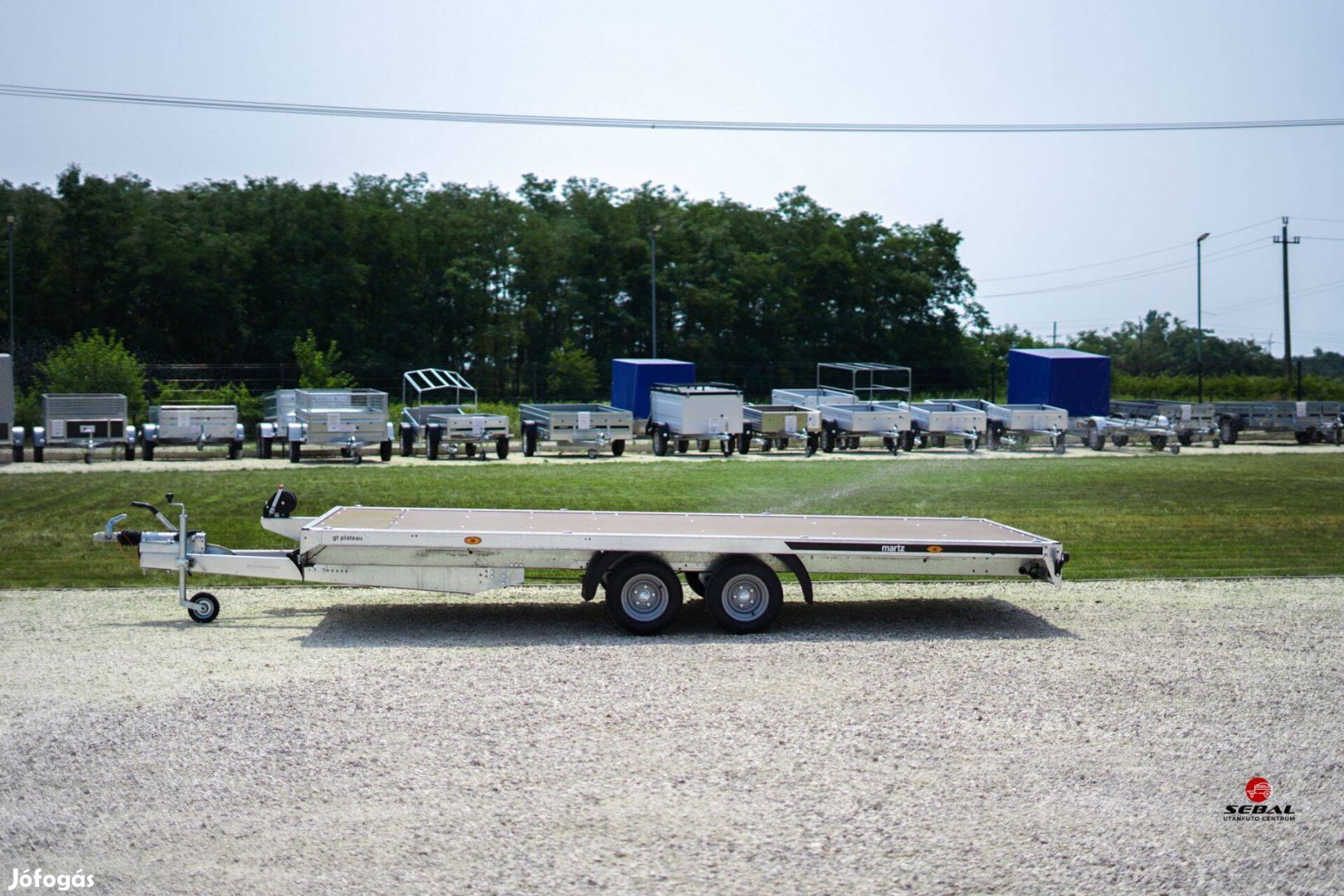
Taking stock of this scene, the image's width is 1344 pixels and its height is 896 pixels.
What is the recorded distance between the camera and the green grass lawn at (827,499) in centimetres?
1483

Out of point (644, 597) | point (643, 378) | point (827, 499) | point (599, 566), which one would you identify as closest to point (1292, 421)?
point (643, 378)

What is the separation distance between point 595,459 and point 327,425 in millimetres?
6086

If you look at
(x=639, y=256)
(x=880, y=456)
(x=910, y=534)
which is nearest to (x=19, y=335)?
(x=639, y=256)

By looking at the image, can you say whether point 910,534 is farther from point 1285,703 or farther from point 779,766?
point 779,766

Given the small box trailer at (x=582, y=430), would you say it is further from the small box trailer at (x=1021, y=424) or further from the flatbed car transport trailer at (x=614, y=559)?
the flatbed car transport trailer at (x=614, y=559)

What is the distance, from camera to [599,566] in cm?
1044

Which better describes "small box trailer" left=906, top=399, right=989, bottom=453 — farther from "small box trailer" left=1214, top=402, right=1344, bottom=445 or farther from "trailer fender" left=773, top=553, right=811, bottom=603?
"trailer fender" left=773, top=553, right=811, bottom=603

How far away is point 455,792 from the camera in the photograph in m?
6.55

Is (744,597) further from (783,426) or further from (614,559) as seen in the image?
(783,426)

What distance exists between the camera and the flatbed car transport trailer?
10352 mm

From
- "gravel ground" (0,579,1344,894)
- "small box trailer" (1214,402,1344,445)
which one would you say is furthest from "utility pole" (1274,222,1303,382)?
"gravel ground" (0,579,1344,894)

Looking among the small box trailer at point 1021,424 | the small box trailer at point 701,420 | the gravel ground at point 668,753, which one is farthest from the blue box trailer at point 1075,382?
the gravel ground at point 668,753

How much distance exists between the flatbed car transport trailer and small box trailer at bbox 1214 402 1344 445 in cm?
3158

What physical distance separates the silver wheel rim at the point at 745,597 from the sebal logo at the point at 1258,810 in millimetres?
4440
